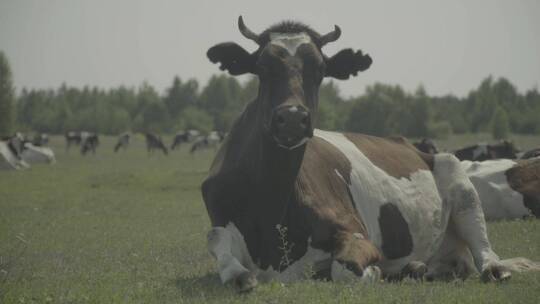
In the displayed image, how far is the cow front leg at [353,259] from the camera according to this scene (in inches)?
256

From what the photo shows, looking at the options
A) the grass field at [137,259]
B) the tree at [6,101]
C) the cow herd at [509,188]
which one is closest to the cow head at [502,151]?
the cow herd at [509,188]

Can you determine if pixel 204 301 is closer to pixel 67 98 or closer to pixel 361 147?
pixel 361 147

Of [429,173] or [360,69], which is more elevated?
[360,69]

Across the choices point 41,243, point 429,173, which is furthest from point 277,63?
point 41,243

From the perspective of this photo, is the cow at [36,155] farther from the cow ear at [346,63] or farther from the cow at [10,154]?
the cow ear at [346,63]

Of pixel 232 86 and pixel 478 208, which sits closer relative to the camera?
pixel 478 208

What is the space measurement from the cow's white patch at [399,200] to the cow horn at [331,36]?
159 centimetres

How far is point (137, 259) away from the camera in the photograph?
970cm

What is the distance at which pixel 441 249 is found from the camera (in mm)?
9305

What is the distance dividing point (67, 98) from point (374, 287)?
176 metres

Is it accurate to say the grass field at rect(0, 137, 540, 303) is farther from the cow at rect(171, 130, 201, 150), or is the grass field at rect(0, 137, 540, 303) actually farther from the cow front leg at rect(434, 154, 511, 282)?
the cow at rect(171, 130, 201, 150)

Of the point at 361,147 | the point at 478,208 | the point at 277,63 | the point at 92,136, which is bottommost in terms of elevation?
the point at 92,136

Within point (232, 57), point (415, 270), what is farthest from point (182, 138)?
point (415, 270)

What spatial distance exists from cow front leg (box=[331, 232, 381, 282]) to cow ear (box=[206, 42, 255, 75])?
2125 mm
